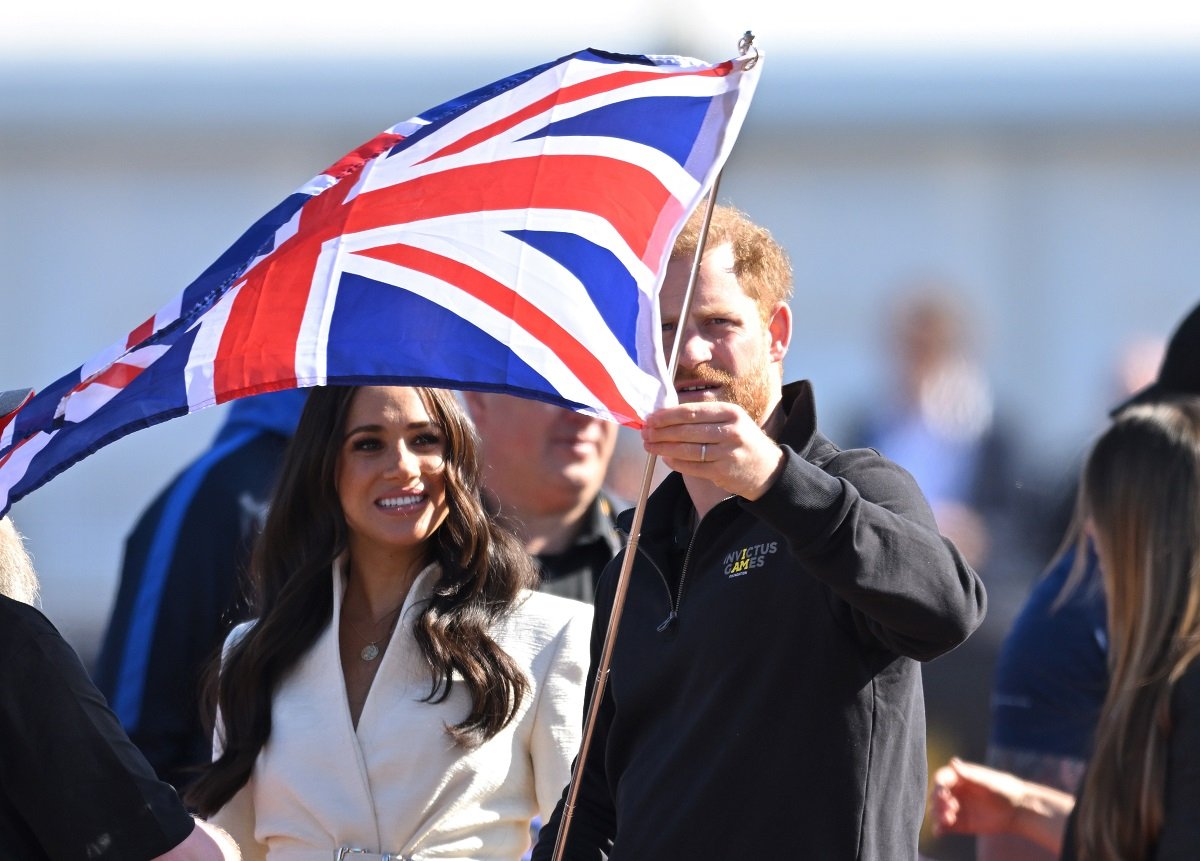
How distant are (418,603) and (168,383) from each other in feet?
3.31

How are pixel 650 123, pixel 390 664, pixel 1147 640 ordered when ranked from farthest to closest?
pixel 390 664, pixel 1147 640, pixel 650 123

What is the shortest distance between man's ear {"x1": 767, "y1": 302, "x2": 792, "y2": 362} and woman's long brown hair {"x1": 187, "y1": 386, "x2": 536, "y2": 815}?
93cm

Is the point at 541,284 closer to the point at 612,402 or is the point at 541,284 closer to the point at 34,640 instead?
the point at 612,402

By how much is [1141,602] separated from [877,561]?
0.87 m

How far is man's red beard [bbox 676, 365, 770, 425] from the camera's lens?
3.16 meters

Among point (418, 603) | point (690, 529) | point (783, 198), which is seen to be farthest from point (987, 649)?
point (690, 529)

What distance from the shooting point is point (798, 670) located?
2922 millimetres

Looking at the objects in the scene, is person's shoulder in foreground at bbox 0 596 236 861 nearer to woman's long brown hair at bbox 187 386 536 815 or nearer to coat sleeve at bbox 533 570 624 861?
coat sleeve at bbox 533 570 624 861

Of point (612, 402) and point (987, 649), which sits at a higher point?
point (612, 402)

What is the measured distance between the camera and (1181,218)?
8.38 metres

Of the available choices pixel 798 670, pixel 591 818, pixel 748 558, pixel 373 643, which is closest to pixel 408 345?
pixel 748 558

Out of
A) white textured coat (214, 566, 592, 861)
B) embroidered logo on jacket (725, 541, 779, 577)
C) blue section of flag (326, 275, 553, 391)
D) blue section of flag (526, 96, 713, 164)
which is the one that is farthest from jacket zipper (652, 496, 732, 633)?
white textured coat (214, 566, 592, 861)

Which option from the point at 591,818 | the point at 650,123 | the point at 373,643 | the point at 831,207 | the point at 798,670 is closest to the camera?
the point at 798,670

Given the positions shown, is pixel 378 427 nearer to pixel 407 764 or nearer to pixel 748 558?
pixel 407 764
